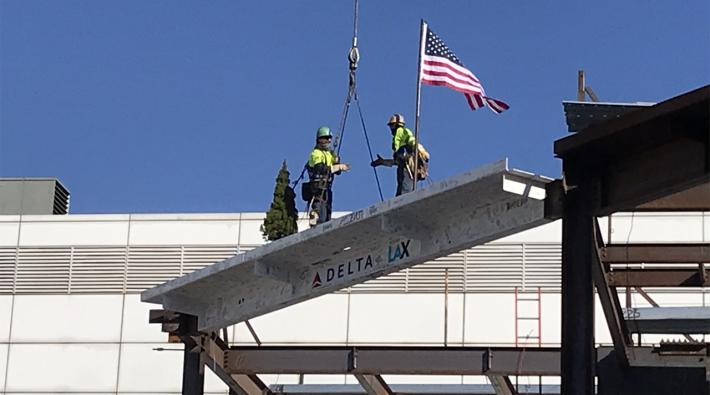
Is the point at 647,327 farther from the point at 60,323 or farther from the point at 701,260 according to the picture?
the point at 60,323

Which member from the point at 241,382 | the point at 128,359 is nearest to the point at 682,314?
the point at 241,382

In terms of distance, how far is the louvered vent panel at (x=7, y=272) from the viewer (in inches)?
1135

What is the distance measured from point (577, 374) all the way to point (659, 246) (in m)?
5.18

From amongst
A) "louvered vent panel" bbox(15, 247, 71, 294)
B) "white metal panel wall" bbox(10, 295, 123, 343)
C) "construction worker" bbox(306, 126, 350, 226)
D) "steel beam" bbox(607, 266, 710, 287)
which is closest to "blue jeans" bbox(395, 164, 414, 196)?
"construction worker" bbox(306, 126, 350, 226)

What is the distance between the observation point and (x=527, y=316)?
2647 centimetres

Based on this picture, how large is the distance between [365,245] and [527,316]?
11095mm

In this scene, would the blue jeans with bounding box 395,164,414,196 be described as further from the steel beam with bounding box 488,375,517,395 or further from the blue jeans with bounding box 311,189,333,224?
the steel beam with bounding box 488,375,517,395

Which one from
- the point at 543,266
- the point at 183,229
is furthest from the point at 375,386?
the point at 183,229

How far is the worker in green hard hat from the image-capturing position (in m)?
17.6

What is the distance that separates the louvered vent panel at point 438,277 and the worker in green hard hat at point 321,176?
31.3ft

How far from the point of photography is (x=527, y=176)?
13094 mm

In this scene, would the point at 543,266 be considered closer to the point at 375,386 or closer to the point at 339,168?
the point at 375,386

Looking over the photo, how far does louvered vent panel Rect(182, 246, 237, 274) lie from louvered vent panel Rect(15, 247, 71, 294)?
2.71m

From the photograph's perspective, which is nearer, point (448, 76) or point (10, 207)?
point (448, 76)
